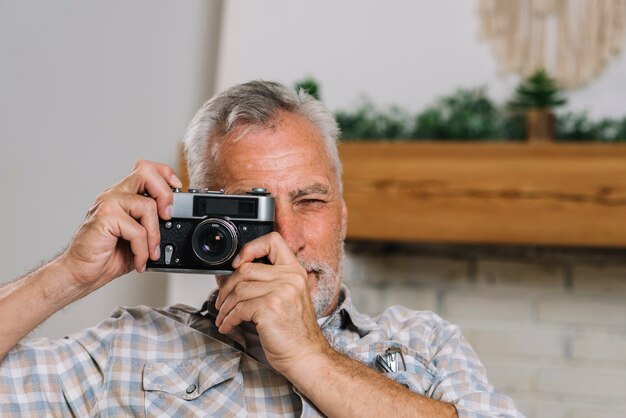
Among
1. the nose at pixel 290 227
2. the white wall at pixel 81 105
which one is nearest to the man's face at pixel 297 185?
the nose at pixel 290 227

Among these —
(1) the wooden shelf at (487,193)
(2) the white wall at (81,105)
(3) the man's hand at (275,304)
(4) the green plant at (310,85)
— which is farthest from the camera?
(2) the white wall at (81,105)

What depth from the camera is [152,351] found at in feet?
4.37

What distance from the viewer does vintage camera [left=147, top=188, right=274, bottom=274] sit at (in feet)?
3.87

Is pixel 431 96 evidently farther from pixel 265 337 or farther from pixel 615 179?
pixel 265 337

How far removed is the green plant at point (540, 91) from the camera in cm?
232

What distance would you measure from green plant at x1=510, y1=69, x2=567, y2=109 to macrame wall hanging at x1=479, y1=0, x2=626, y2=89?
0.07m

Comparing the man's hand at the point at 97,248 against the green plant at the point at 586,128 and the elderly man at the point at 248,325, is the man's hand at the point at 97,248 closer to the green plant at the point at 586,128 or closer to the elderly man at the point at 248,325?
the elderly man at the point at 248,325

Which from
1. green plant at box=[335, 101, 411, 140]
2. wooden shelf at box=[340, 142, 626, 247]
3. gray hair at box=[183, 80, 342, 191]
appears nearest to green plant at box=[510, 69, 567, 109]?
wooden shelf at box=[340, 142, 626, 247]

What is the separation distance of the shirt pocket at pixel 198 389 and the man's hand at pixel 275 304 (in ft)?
0.44

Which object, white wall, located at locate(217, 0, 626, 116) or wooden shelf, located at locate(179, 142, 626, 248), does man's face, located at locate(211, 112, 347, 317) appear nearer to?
wooden shelf, located at locate(179, 142, 626, 248)

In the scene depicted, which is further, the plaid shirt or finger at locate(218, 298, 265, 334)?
the plaid shirt

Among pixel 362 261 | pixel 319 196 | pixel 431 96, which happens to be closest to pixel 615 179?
pixel 431 96

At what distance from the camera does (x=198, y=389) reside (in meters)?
1.27

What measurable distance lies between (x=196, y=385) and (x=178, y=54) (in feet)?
5.44
